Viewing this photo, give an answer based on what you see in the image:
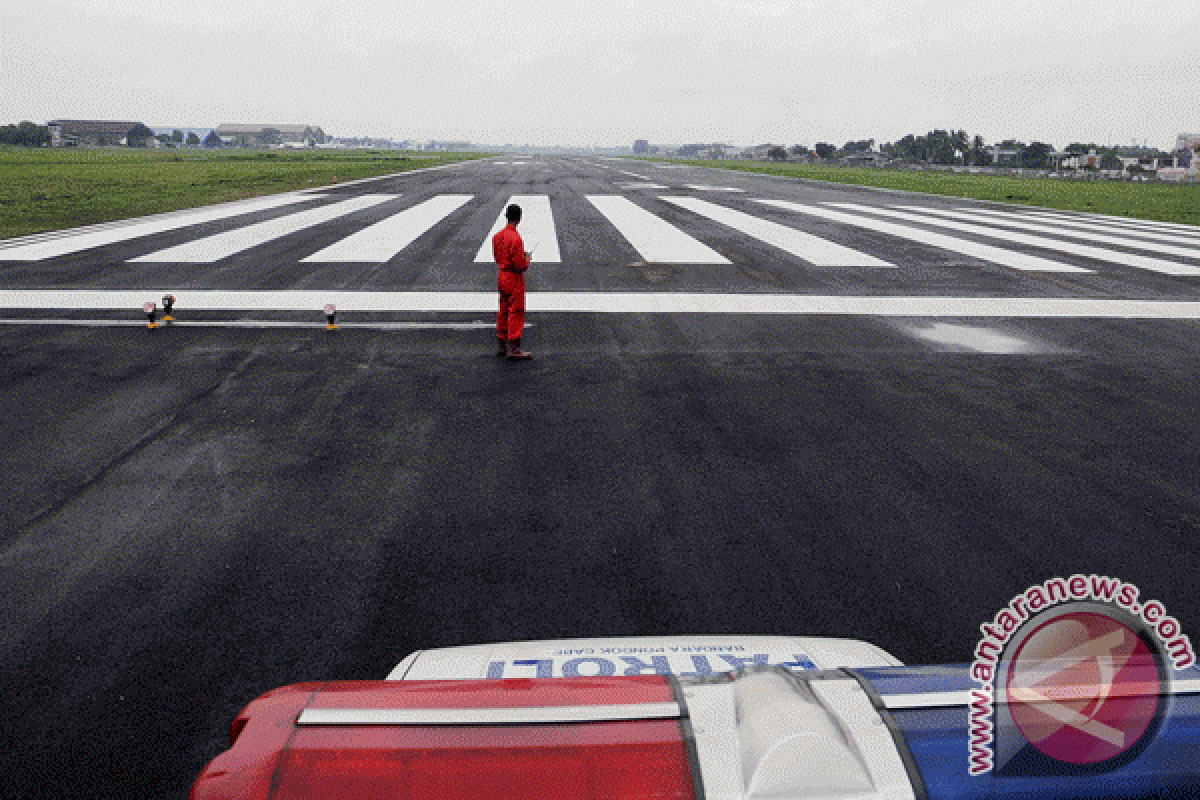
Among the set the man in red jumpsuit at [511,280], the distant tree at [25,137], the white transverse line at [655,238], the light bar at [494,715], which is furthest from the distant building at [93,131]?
the light bar at [494,715]

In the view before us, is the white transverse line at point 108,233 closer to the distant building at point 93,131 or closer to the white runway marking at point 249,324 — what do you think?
the white runway marking at point 249,324

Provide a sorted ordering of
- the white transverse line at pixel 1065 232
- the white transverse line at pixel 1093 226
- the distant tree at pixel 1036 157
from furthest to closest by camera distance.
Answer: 1. the distant tree at pixel 1036 157
2. the white transverse line at pixel 1093 226
3. the white transverse line at pixel 1065 232

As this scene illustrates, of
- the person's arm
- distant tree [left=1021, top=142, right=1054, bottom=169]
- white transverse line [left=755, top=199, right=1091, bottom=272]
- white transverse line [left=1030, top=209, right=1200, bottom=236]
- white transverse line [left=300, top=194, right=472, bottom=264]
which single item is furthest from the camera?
distant tree [left=1021, top=142, right=1054, bottom=169]

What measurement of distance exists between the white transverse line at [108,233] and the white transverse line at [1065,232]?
64.3ft

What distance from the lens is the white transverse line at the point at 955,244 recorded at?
509 inches

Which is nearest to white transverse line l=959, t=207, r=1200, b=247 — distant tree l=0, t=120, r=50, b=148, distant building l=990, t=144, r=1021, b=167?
distant tree l=0, t=120, r=50, b=148

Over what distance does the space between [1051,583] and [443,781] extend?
313cm

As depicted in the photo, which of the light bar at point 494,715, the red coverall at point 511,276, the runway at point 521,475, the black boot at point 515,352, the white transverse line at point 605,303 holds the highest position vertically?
the red coverall at point 511,276

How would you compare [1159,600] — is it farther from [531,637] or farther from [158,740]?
[158,740]

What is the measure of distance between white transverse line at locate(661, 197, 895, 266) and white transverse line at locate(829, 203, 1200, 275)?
14.7 feet

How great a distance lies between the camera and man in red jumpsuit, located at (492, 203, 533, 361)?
261 inches

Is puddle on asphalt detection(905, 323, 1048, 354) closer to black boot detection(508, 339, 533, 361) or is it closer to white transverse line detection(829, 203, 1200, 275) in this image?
black boot detection(508, 339, 533, 361)

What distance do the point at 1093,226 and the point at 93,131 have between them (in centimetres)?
20057

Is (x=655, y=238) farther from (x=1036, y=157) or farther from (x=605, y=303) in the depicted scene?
(x=1036, y=157)
